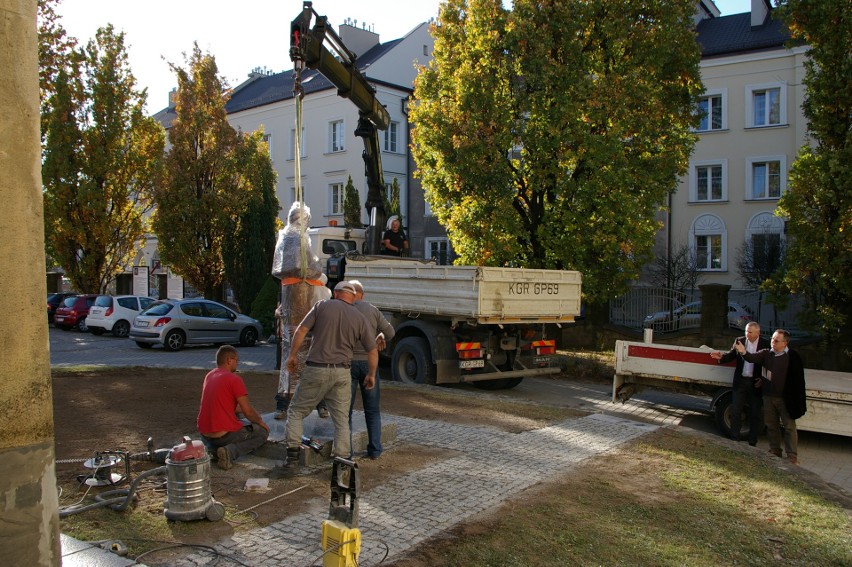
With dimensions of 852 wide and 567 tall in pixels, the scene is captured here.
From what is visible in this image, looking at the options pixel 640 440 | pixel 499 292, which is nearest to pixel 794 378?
pixel 640 440

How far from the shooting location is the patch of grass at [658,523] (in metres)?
4.89

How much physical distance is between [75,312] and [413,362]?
1957 cm

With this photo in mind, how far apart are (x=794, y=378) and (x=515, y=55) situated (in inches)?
390

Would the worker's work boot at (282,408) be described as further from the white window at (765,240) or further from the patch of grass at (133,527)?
the white window at (765,240)

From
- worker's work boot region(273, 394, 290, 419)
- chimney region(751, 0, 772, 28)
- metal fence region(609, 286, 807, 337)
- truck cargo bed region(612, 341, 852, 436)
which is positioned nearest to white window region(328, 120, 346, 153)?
metal fence region(609, 286, 807, 337)

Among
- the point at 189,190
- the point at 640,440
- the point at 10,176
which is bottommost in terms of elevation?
the point at 640,440

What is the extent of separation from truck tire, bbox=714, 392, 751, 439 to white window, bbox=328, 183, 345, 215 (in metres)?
26.4

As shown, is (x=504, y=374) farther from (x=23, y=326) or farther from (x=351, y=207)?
(x=351, y=207)

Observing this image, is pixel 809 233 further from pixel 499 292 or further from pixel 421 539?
pixel 421 539

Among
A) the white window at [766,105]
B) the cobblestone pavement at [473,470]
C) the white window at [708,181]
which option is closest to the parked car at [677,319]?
the cobblestone pavement at [473,470]

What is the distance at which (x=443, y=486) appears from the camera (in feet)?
20.8

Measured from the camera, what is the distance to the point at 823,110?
47.3ft

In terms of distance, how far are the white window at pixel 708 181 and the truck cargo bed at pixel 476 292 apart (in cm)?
1936

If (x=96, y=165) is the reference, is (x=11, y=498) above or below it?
below
